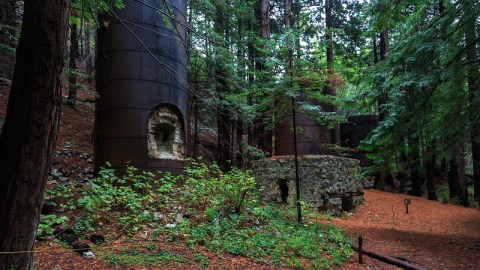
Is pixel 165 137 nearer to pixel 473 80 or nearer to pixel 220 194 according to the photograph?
pixel 220 194

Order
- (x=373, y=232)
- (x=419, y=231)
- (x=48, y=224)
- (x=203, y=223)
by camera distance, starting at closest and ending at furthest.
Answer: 1. (x=48, y=224)
2. (x=203, y=223)
3. (x=373, y=232)
4. (x=419, y=231)

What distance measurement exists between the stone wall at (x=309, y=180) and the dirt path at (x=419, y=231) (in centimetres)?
88

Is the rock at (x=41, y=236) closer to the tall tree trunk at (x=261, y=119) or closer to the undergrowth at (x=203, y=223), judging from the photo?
the undergrowth at (x=203, y=223)

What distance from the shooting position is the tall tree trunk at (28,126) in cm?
264

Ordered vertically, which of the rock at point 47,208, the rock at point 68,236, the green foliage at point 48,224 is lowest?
the rock at point 68,236

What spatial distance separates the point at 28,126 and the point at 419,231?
9728 millimetres

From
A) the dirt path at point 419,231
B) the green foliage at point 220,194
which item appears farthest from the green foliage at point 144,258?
the dirt path at point 419,231

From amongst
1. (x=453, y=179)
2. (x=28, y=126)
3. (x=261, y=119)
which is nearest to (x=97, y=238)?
(x=28, y=126)

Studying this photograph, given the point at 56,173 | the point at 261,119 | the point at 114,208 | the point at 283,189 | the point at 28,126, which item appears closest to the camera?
the point at 28,126

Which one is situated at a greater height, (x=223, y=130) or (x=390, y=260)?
(x=223, y=130)

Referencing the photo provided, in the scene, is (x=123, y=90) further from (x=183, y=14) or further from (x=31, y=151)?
(x=31, y=151)

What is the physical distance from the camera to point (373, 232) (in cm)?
853

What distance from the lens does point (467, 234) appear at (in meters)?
8.88

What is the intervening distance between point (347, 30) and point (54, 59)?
19261 millimetres
